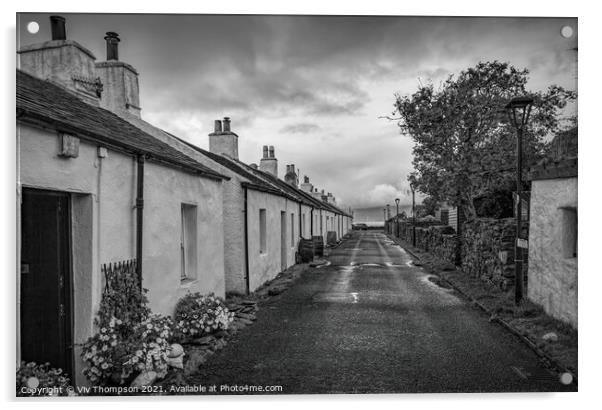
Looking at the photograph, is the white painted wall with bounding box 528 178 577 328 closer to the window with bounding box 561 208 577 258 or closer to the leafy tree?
the window with bounding box 561 208 577 258

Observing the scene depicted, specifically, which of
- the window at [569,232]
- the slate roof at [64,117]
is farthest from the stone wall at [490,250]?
the slate roof at [64,117]

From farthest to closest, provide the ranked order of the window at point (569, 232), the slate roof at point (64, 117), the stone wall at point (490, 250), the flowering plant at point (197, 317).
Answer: the stone wall at point (490, 250)
the flowering plant at point (197, 317)
the window at point (569, 232)
the slate roof at point (64, 117)

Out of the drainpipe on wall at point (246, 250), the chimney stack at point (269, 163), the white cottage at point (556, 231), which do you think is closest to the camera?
the white cottage at point (556, 231)

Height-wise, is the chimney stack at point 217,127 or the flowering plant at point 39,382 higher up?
the chimney stack at point 217,127

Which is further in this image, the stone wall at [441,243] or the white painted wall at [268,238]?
the stone wall at [441,243]

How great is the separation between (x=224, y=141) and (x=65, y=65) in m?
9.14

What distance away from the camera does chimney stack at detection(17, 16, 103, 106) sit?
638cm

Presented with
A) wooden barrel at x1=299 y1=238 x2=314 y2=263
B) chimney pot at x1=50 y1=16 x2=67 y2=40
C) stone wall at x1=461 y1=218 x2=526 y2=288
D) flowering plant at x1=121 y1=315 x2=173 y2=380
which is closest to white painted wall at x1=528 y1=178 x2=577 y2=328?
stone wall at x1=461 y1=218 x2=526 y2=288

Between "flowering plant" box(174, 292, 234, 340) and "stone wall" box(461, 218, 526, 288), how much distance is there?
6.50m

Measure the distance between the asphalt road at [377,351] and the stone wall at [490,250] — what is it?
1297mm

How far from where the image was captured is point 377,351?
582 cm

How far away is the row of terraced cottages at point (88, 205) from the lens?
4.11 metres

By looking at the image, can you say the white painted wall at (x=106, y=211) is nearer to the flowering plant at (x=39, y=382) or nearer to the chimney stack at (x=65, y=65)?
the flowering plant at (x=39, y=382)

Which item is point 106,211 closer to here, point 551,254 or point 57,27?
point 57,27
